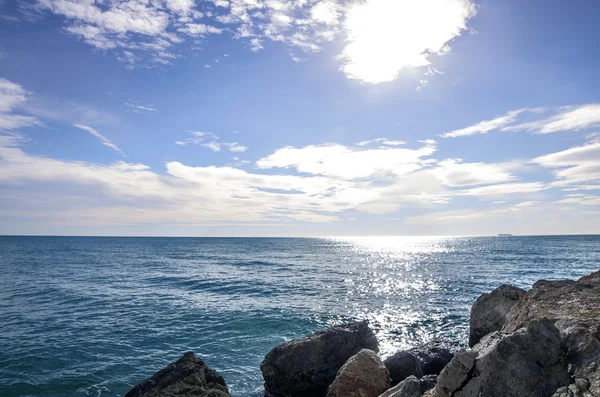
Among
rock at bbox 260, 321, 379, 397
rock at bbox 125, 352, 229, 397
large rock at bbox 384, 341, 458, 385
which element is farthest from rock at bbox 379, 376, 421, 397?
rock at bbox 260, 321, 379, 397

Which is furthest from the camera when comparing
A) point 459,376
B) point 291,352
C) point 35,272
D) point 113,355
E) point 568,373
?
point 35,272

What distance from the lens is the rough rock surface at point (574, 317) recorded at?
618cm

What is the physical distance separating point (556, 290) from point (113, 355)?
19.9 m

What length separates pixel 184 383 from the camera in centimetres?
1080

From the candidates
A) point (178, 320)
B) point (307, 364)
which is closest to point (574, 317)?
point (307, 364)

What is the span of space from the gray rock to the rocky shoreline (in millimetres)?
16

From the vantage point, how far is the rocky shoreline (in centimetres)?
649

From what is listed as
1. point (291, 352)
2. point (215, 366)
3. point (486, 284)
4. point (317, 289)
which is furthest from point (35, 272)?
point (486, 284)

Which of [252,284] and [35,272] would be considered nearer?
[252,284]

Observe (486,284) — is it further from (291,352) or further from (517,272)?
(291,352)

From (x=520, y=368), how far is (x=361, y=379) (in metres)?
6.14

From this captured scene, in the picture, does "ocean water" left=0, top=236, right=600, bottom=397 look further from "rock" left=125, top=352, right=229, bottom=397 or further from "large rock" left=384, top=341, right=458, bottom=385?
"large rock" left=384, top=341, right=458, bottom=385

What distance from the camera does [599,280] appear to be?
11.5 m

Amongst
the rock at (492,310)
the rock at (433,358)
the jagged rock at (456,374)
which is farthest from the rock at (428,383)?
the rock at (492,310)
